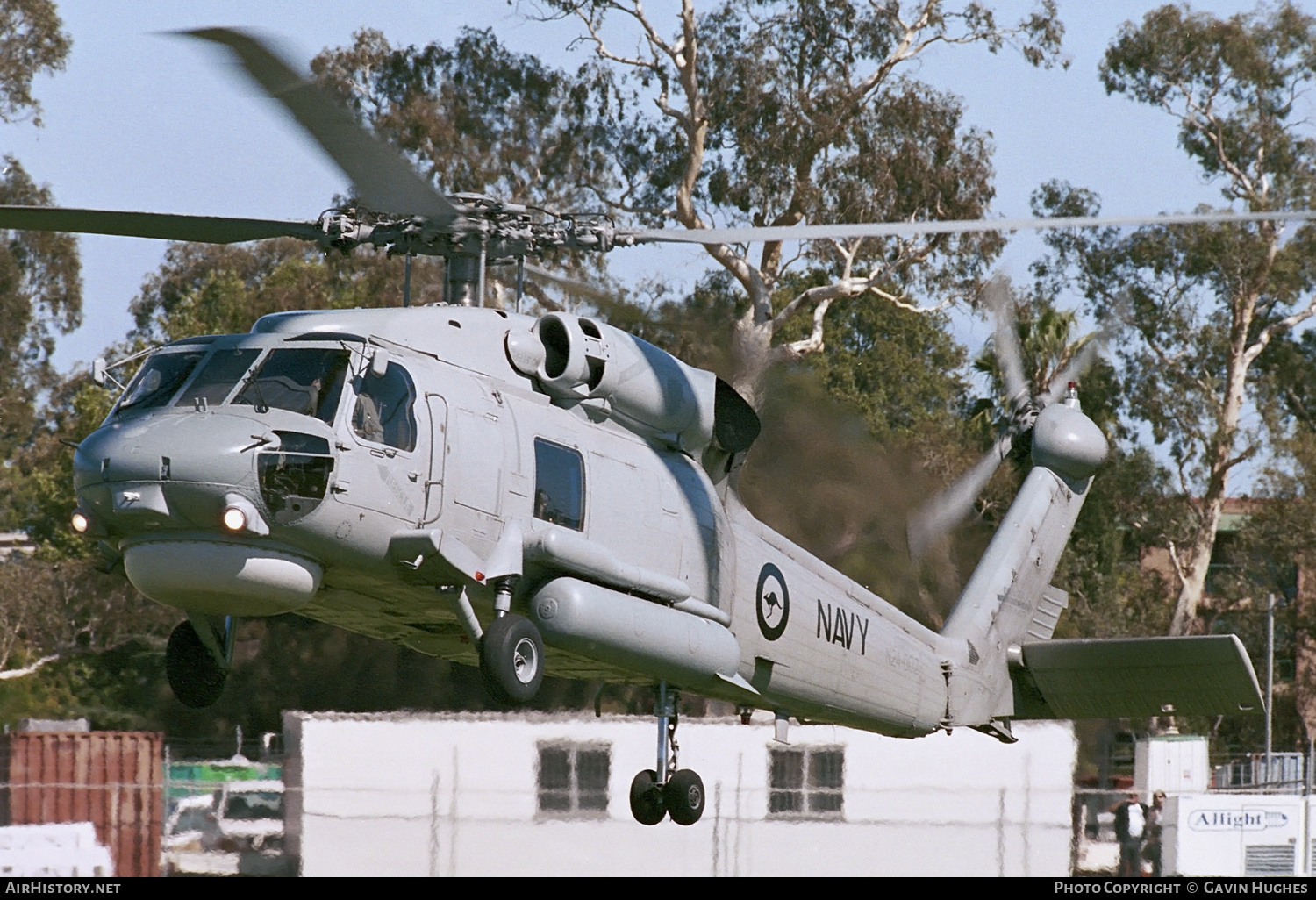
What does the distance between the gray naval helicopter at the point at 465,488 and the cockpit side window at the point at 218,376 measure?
0.02m

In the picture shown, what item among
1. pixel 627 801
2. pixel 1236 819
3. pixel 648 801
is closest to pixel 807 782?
pixel 627 801

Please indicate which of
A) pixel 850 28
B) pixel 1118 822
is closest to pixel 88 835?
pixel 1118 822

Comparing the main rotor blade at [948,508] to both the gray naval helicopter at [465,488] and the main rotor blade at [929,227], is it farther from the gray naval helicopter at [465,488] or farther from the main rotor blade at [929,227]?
the main rotor blade at [929,227]

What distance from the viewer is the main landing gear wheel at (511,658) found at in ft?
30.2

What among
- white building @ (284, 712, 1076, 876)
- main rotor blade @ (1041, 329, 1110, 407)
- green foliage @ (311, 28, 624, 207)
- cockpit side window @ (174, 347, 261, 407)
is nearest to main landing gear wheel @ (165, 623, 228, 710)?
cockpit side window @ (174, 347, 261, 407)

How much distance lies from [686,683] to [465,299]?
114 inches

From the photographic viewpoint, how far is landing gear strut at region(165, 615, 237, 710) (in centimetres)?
1005

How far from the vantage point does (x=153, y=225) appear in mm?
10195

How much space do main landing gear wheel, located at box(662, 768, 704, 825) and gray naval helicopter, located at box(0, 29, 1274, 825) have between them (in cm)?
2

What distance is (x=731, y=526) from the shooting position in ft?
38.3

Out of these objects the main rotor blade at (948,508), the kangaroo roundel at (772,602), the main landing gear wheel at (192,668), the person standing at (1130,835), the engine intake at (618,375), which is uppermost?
the engine intake at (618,375)

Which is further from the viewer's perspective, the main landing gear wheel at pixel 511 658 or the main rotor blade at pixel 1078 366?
the main rotor blade at pixel 1078 366

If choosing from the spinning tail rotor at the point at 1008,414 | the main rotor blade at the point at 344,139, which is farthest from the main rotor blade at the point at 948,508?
the main rotor blade at the point at 344,139

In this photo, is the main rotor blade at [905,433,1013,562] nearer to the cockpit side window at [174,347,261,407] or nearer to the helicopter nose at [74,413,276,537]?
the cockpit side window at [174,347,261,407]
